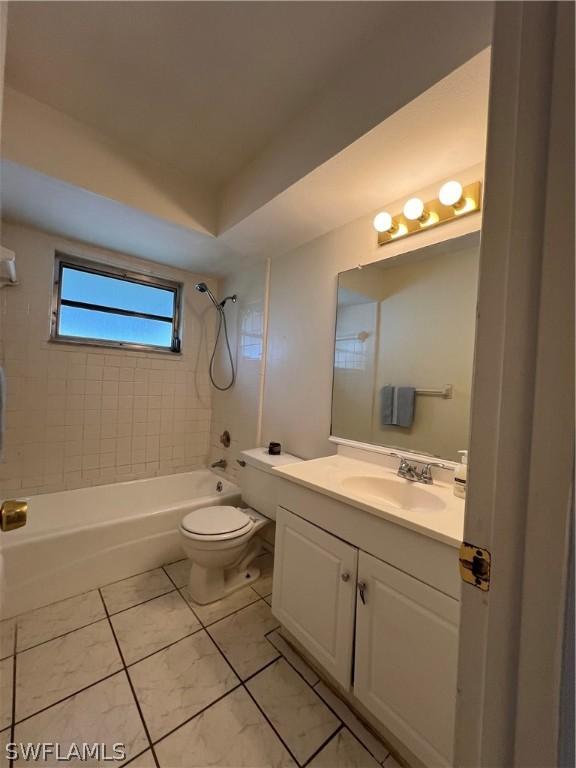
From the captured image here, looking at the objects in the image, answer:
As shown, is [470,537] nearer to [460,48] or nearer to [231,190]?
[460,48]

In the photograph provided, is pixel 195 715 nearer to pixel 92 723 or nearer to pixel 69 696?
pixel 92 723

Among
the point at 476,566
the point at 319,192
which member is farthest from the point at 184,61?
the point at 476,566

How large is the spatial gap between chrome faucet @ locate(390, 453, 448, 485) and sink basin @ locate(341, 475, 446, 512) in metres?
0.04

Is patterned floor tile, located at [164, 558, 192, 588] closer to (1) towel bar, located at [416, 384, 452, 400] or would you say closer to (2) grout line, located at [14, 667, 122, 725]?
(2) grout line, located at [14, 667, 122, 725]

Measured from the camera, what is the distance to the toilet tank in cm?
179

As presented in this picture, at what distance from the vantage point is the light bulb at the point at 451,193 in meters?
1.23

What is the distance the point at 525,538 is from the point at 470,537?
3.0 inches

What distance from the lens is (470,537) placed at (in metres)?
0.42

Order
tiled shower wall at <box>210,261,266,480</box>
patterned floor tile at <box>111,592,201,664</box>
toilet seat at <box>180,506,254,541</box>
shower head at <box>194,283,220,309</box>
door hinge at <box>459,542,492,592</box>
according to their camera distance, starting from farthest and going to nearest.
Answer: shower head at <box>194,283,220,309</box>, tiled shower wall at <box>210,261,266,480</box>, toilet seat at <box>180,506,254,541</box>, patterned floor tile at <box>111,592,201,664</box>, door hinge at <box>459,542,492,592</box>

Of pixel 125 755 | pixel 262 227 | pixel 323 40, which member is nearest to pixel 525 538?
pixel 125 755

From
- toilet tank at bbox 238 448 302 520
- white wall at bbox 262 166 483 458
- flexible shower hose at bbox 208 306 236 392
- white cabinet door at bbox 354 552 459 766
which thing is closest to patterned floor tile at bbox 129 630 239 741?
white cabinet door at bbox 354 552 459 766

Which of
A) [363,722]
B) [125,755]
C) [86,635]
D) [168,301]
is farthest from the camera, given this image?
[168,301]

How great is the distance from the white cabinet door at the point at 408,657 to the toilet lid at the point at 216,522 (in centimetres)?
81

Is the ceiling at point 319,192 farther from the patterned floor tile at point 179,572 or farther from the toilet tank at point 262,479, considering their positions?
the patterned floor tile at point 179,572
